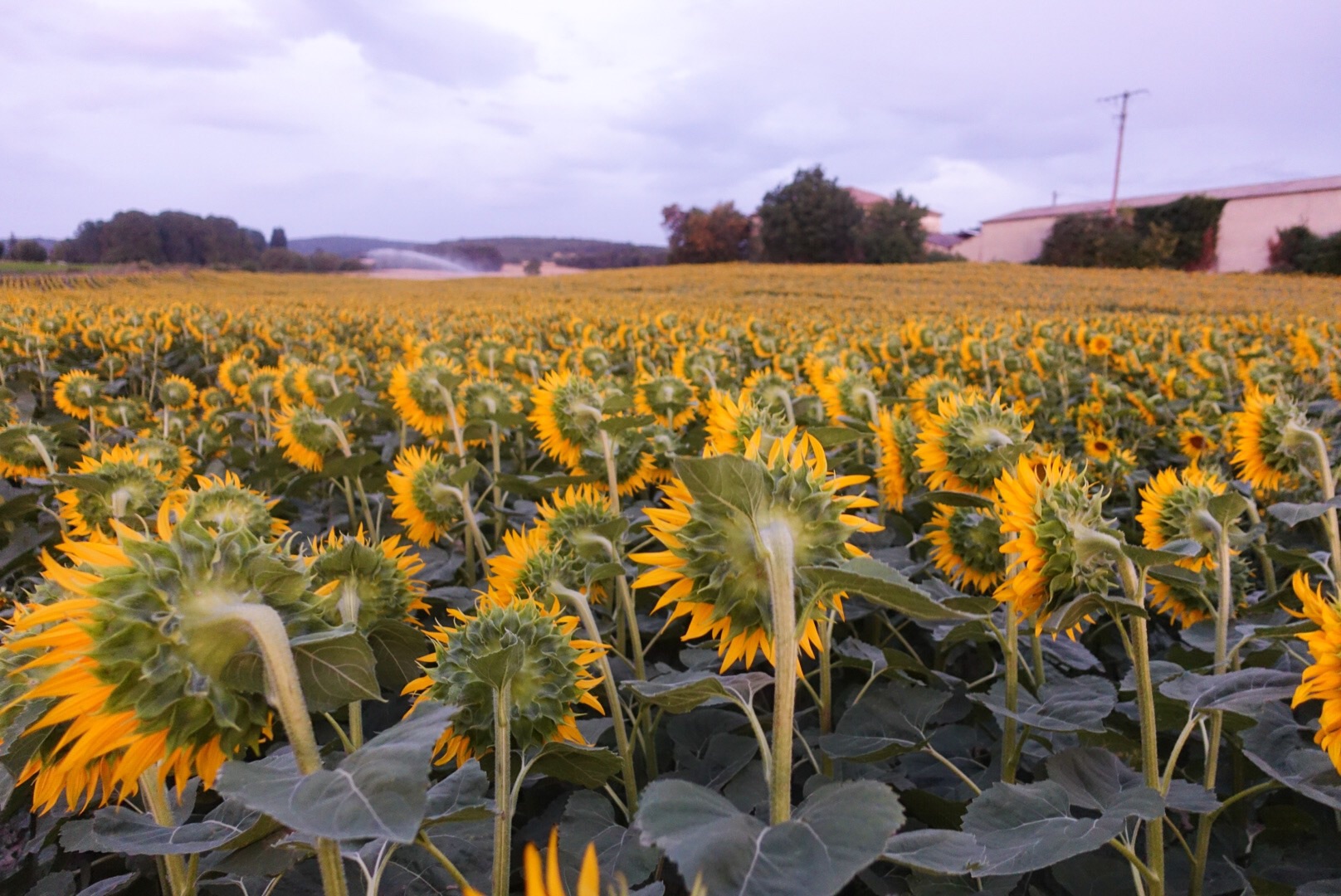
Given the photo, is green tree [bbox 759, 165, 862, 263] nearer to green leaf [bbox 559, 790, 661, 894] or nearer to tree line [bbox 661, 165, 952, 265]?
tree line [bbox 661, 165, 952, 265]

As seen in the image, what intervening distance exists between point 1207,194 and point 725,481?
172 ft

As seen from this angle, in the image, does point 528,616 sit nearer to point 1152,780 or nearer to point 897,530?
point 1152,780

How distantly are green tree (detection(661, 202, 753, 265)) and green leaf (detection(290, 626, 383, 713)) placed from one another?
49943 millimetres

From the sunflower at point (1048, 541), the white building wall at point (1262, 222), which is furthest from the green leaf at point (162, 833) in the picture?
the white building wall at point (1262, 222)

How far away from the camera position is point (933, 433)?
1.66 meters

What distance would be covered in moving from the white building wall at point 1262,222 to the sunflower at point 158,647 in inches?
1848

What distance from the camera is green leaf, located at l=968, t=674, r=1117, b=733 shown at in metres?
1.24

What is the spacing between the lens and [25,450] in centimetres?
260

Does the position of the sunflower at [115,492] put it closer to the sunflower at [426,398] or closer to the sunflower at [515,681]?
the sunflower at [426,398]

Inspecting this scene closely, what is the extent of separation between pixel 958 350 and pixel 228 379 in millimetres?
4237

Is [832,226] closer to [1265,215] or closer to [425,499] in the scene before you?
[1265,215]

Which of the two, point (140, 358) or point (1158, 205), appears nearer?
point (140, 358)

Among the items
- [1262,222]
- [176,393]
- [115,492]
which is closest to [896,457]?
[115,492]

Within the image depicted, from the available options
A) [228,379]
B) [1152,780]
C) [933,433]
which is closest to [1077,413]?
[933,433]
